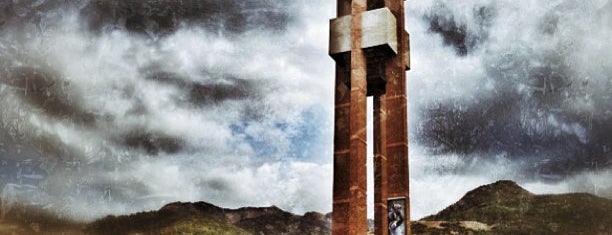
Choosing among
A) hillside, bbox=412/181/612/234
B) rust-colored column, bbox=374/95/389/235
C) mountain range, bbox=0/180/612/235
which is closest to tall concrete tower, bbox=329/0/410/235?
rust-colored column, bbox=374/95/389/235

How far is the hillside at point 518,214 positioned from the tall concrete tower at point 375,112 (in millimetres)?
26923

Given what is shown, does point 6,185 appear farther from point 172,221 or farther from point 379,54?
point 379,54

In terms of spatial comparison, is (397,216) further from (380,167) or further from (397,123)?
(397,123)

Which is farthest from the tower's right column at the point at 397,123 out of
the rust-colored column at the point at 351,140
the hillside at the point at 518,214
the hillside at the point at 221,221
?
the hillside at the point at 221,221

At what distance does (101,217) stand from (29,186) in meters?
4.42

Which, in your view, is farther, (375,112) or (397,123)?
(375,112)

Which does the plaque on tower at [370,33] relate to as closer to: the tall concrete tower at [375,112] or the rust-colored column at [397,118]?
the tall concrete tower at [375,112]

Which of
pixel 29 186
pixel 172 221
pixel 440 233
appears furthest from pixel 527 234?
pixel 29 186

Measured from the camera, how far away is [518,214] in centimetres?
4603

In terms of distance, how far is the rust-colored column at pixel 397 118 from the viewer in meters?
16.4

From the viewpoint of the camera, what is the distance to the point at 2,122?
132ft

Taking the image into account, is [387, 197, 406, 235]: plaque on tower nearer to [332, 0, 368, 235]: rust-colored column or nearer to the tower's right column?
the tower's right column

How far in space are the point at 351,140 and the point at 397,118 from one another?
5.30 ft

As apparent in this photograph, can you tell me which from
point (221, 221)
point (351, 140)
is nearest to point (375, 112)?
point (351, 140)
